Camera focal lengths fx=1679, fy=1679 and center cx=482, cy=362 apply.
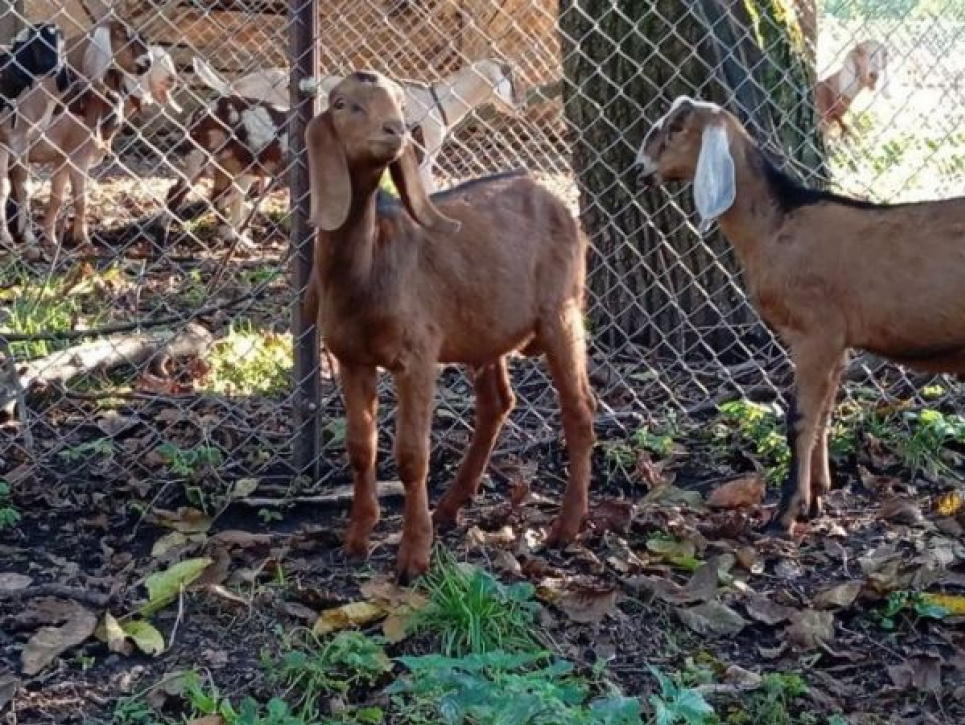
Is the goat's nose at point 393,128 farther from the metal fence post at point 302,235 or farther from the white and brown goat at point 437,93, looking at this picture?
the white and brown goat at point 437,93

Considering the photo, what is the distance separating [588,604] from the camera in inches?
165

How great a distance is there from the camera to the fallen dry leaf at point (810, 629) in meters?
4.06

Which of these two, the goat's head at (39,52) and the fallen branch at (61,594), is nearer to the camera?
the fallen branch at (61,594)

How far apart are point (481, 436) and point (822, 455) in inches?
40.8

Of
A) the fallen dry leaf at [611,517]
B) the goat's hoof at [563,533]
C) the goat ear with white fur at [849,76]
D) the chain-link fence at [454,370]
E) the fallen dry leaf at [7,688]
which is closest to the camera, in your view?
the fallen dry leaf at [7,688]

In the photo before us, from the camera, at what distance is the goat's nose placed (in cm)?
395

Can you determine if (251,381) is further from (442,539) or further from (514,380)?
(442,539)

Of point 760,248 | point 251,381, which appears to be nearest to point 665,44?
point 760,248

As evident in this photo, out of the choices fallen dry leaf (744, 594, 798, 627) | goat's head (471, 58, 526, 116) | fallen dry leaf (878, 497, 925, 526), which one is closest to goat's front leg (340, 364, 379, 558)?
fallen dry leaf (744, 594, 798, 627)

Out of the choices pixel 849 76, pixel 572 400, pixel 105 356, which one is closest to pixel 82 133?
pixel 105 356

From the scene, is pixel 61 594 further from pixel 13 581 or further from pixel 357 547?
pixel 357 547

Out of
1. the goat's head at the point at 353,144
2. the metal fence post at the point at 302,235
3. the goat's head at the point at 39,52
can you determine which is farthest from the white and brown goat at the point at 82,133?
the goat's head at the point at 353,144

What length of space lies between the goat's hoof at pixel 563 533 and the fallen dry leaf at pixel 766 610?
0.57 meters

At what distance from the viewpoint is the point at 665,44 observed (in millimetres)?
5941
